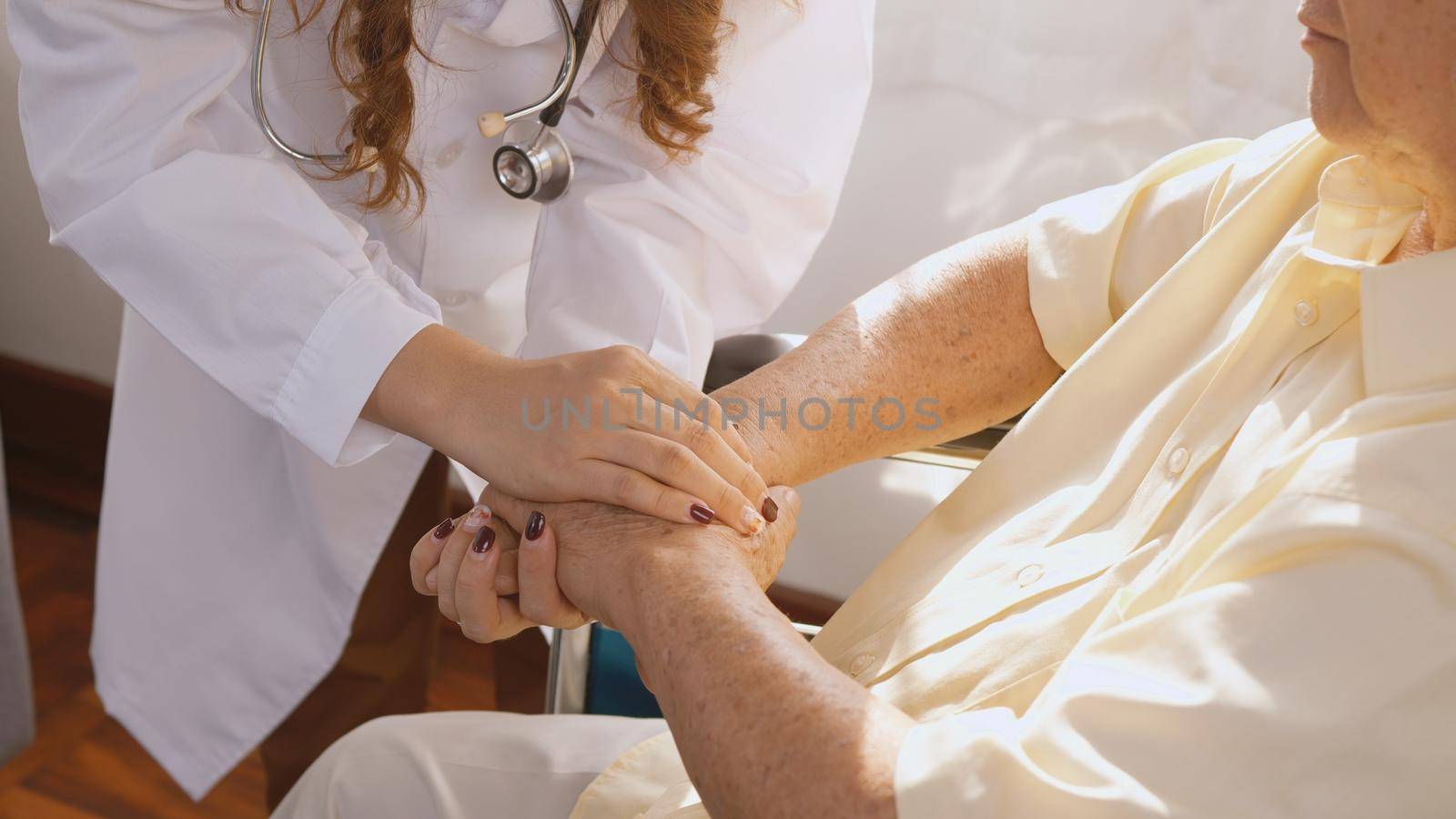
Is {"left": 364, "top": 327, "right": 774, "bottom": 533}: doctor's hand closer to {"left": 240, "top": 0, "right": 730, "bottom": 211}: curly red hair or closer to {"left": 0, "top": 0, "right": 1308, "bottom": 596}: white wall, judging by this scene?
{"left": 240, "top": 0, "right": 730, "bottom": 211}: curly red hair

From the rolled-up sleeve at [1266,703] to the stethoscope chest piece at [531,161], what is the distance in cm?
62

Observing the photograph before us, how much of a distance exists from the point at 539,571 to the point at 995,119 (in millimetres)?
934

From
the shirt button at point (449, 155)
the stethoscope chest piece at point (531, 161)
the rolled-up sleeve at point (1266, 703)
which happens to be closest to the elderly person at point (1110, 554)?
the rolled-up sleeve at point (1266, 703)

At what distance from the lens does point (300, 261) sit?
1.00 meters

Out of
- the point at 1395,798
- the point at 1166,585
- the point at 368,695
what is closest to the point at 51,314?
the point at 368,695

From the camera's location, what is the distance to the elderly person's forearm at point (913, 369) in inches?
42.9

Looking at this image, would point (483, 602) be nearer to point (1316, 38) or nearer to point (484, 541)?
point (484, 541)

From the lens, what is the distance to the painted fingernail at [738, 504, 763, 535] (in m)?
0.95

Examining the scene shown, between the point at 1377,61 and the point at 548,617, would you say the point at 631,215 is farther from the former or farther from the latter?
the point at 1377,61

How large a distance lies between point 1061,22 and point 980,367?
0.60 metres

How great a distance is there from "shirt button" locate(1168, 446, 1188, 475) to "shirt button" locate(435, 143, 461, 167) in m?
0.71

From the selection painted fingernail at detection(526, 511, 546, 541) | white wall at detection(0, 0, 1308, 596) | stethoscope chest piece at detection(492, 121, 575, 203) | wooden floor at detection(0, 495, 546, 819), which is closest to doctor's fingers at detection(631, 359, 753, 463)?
painted fingernail at detection(526, 511, 546, 541)

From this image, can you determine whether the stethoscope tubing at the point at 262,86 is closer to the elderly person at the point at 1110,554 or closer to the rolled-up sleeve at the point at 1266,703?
the elderly person at the point at 1110,554

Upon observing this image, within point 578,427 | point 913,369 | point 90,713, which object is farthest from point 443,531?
point 90,713
